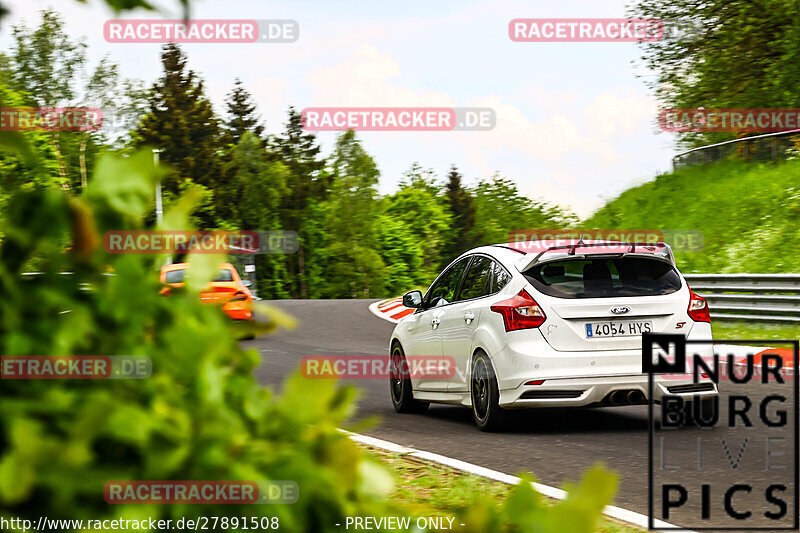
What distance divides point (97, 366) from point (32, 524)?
22cm

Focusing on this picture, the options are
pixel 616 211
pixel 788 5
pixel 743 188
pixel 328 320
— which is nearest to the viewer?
pixel 328 320

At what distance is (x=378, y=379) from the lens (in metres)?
13.7

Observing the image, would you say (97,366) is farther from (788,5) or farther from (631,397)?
(788,5)

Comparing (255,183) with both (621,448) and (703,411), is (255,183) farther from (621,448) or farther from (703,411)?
(621,448)

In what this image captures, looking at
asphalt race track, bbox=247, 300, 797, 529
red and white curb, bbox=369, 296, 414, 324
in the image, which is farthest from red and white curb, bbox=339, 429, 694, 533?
red and white curb, bbox=369, 296, 414, 324

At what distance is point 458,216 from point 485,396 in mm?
99203

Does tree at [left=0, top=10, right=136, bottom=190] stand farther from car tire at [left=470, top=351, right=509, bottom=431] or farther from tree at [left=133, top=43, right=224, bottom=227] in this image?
car tire at [left=470, top=351, right=509, bottom=431]

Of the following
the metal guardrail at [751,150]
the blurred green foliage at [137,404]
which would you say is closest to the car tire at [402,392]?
the blurred green foliage at [137,404]

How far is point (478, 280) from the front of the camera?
365 inches

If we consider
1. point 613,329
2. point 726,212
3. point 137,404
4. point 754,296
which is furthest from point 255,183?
point 137,404

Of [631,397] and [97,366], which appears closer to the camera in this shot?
[97,366]

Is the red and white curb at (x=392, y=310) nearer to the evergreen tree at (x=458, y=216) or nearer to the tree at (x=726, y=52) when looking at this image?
the tree at (x=726, y=52)

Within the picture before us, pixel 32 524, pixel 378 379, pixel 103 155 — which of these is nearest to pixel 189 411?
pixel 32 524

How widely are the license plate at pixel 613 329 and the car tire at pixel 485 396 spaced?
89 centimetres
